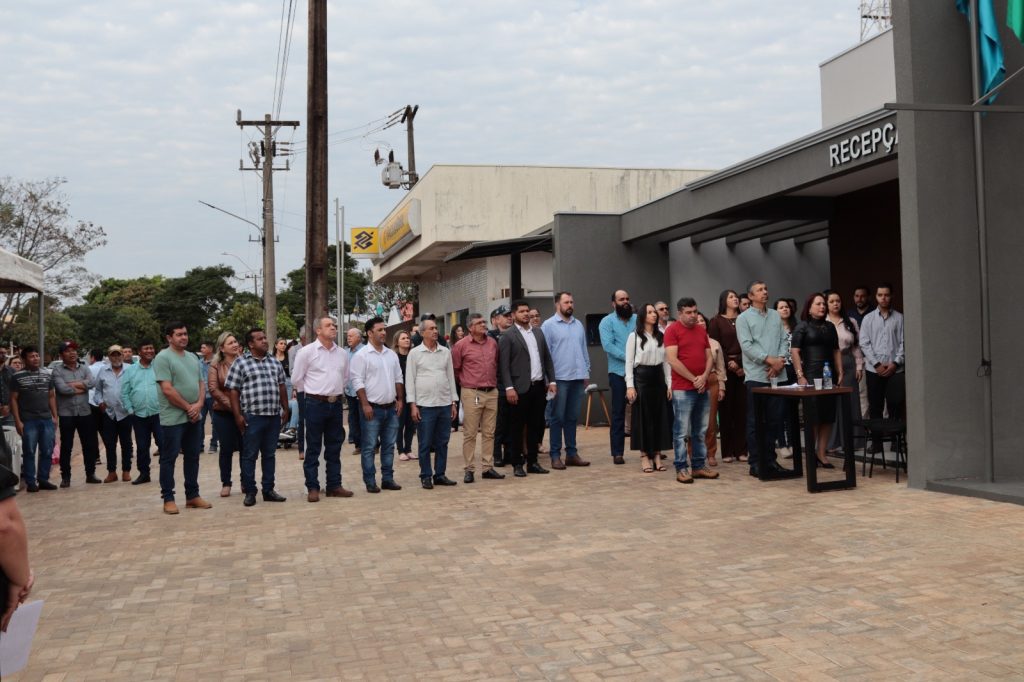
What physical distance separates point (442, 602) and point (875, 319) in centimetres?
668

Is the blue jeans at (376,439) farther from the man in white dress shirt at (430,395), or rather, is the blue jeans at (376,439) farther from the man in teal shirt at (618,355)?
the man in teal shirt at (618,355)

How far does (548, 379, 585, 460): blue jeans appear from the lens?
12203mm

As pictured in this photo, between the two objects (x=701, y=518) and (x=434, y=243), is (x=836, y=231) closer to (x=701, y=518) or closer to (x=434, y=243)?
(x=701, y=518)

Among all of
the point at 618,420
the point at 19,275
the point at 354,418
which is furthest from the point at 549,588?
the point at 354,418

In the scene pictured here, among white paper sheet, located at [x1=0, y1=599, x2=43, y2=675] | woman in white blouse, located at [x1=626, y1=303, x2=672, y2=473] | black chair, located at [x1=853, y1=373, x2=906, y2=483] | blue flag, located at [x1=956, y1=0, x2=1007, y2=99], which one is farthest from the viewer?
woman in white blouse, located at [x1=626, y1=303, x2=672, y2=473]

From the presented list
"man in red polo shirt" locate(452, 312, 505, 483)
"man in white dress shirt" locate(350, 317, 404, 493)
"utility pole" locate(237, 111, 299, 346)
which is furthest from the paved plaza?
"utility pole" locate(237, 111, 299, 346)

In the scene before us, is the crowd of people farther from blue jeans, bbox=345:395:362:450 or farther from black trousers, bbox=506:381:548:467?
blue jeans, bbox=345:395:362:450

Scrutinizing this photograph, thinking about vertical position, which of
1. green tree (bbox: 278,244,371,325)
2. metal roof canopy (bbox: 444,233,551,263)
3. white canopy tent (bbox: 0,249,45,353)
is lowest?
white canopy tent (bbox: 0,249,45,353)

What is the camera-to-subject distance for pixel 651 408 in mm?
11047

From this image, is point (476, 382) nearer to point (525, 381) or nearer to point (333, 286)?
Result: point (525, 381)

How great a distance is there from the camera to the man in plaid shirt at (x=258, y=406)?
1020cm

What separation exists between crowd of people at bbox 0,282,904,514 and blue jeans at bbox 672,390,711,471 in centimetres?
2

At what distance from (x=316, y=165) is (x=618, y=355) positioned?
6266 millimetres

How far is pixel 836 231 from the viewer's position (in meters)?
14.5
